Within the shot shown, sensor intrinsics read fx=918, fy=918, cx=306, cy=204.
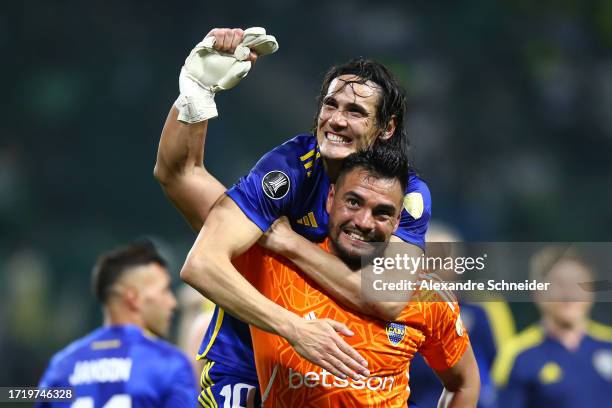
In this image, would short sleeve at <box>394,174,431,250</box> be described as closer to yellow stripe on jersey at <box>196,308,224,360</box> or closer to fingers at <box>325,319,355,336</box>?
fingers at <box>325,319,355,336</box>

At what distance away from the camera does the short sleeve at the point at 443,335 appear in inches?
144

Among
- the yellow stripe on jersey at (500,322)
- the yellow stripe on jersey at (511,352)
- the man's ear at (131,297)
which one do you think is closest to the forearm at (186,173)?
the man's ear at (131,297)

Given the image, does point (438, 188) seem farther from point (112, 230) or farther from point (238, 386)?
point (238, 386)

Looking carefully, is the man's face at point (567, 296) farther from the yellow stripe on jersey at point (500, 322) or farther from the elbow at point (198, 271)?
the elbow at point (198, 271)

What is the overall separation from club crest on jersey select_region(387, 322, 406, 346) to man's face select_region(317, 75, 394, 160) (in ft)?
2.34

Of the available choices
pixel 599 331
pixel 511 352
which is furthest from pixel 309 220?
pixel 599 331

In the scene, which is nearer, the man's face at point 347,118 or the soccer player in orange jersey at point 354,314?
the soccer player in orange jersey at point 354,314

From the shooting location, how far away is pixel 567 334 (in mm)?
5684

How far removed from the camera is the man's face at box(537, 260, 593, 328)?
5215mm

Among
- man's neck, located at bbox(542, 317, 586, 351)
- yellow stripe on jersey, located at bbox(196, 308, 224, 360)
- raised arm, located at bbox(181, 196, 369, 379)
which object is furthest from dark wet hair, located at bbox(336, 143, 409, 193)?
man's neck, located at bbox(542, 317, 586, 351)

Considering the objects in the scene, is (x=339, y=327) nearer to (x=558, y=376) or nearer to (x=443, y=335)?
(x=443, y=335)

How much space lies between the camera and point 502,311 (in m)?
6.44

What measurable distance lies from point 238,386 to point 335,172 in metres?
0.98

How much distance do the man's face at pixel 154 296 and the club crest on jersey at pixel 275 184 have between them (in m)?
2.02
